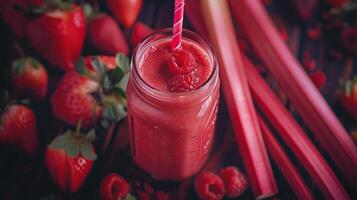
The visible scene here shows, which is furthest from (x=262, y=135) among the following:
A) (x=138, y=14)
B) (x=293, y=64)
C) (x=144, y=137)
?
(x=138, y=14)

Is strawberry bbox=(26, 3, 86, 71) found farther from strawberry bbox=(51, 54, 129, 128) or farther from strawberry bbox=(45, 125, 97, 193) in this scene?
strawberry bbox=(45, 125, 97, 193)

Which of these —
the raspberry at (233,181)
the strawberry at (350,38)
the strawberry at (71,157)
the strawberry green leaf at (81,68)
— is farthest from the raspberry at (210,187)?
the strawberry at (350,38)

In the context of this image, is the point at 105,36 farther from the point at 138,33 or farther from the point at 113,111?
the point at 113,111

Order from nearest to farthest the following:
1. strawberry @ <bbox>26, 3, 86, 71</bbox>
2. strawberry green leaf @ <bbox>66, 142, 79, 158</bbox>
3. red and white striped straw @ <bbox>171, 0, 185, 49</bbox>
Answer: red and white striped straw @ <bbox>171, 0, 185, 49</bbox> < strawberry green leaf @ <bbox>66, 142, 79, 158</bbox> < strawberry @ <bbox>26, 3, 86, 71</bbox>

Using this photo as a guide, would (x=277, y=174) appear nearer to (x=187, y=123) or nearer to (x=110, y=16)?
(x=187, y=123)

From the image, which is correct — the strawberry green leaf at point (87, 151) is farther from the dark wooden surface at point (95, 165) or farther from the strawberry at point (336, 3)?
the strawberry at point (336, 3)

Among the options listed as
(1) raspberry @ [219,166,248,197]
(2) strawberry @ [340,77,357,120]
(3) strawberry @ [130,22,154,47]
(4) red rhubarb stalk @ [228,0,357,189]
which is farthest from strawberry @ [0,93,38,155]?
(2) strawberry @ [340,77,357,120]
